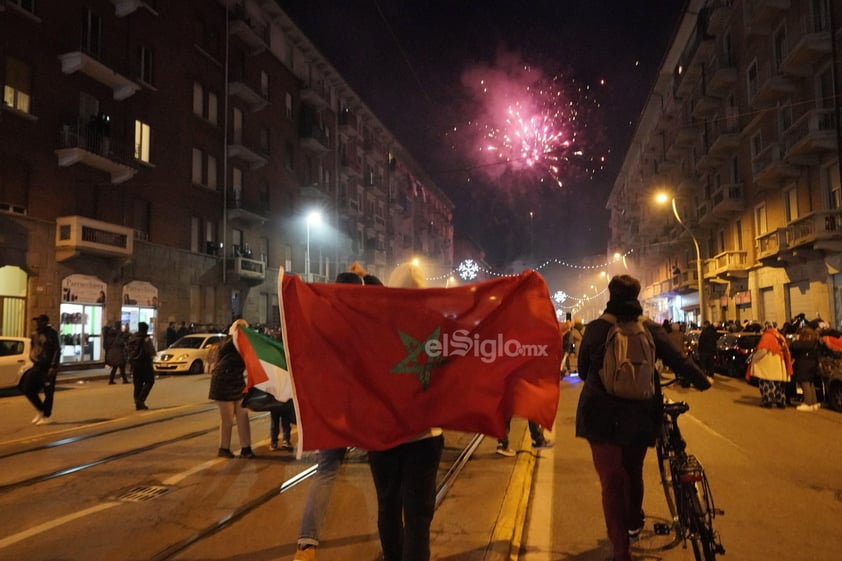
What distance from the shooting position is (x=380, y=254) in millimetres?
60562

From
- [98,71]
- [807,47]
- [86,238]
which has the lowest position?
[86,238]

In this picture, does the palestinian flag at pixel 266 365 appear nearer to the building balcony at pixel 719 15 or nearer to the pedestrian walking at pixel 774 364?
the pedestrian walking at pixel 774 364

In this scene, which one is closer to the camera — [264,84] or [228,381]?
[228,381]

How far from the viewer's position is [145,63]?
29.0 meters

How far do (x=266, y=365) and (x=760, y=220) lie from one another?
3114cm

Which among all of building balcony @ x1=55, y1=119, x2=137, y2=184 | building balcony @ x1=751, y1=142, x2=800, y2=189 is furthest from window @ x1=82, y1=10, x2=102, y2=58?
building balcony @ x1=751, y1=142, x2=800, y2=189

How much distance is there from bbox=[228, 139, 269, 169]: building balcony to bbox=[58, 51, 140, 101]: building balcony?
8.13 metres

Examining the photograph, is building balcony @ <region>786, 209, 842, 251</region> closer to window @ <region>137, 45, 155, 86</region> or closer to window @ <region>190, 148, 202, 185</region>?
window @ <region>190, 148, 202, 185</region>

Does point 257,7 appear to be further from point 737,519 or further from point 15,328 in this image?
point 737,519

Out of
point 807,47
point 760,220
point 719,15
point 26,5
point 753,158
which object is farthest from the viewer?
point 719,15

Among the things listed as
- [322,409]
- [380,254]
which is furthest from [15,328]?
[380,254]

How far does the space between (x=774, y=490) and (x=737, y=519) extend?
1.29 metres

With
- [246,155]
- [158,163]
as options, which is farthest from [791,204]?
[158,163]

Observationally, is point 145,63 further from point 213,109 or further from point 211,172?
point 211,172
